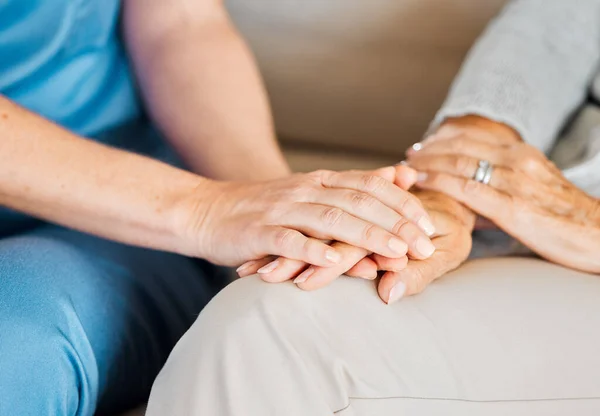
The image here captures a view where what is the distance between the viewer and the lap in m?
0.70

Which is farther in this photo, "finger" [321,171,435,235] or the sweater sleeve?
the sweater sleeve

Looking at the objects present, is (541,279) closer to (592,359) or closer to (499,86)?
(592,359)

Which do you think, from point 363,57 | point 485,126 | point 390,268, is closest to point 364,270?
point 390,268

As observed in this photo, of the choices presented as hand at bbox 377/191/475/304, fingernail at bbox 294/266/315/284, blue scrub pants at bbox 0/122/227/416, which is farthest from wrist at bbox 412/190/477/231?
blue scrub pants at bbox 0/122/227/416

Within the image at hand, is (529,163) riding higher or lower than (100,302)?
higher

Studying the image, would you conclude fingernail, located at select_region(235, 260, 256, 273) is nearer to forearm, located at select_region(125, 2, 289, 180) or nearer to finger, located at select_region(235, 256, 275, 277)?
finger, located at select_region(235, 256, 275, 277)

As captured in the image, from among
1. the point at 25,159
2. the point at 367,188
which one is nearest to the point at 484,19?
the point at 367,188

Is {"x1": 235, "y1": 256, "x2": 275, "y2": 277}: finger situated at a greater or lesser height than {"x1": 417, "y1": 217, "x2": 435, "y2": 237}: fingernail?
lesser

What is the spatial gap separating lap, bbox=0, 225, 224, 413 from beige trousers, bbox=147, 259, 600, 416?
0.12m

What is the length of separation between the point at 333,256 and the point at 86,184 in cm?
28

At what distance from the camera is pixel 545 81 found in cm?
102

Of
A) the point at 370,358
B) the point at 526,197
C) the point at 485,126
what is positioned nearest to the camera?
the point at 370,358

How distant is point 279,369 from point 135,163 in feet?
0.98

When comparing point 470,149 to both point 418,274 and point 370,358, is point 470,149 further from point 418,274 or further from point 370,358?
point 370,358
